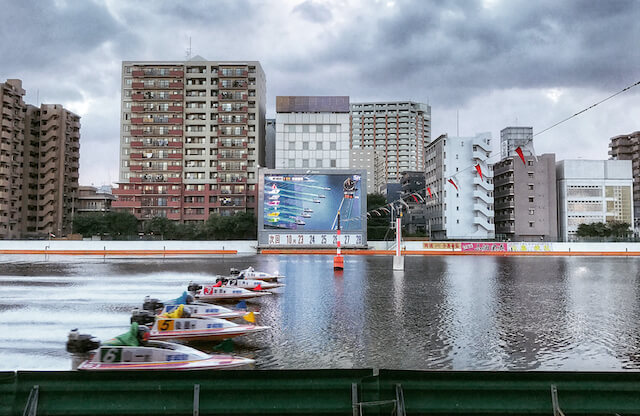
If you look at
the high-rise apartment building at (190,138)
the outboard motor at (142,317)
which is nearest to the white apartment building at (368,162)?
the high-rise apartment building at (190,138)

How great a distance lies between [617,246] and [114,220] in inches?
3440

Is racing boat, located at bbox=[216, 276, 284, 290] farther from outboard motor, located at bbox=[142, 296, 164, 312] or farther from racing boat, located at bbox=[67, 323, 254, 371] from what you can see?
racing boat, located at bbox=[67, 323, 254, 371]

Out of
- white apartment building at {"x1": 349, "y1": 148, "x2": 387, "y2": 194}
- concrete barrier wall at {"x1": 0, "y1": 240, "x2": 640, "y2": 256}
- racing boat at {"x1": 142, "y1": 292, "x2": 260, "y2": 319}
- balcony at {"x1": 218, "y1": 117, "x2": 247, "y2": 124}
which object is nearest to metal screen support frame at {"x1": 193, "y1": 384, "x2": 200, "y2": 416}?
racing boat at {"x1": 142, "y1": 292, "x2": 260, "y2": 319}

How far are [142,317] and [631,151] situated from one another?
521 ft

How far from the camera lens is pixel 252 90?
102562 millimetres

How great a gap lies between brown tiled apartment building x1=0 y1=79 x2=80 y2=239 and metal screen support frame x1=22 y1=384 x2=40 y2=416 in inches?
4114

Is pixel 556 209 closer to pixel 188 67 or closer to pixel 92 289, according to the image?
pixel 188 67

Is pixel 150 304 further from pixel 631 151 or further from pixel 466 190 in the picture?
pixel 631 151

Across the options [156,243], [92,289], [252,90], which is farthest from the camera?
[252,90]

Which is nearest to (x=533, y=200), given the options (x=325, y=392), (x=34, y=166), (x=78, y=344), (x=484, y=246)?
(x=484, y=246)

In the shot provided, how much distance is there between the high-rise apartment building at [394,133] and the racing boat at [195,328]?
177 m

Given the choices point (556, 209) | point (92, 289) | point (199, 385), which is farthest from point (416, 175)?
point (199, 385)

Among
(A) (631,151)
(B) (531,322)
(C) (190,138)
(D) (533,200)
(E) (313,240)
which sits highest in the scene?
(A) (631,151)

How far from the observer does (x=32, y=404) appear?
6641 mm
